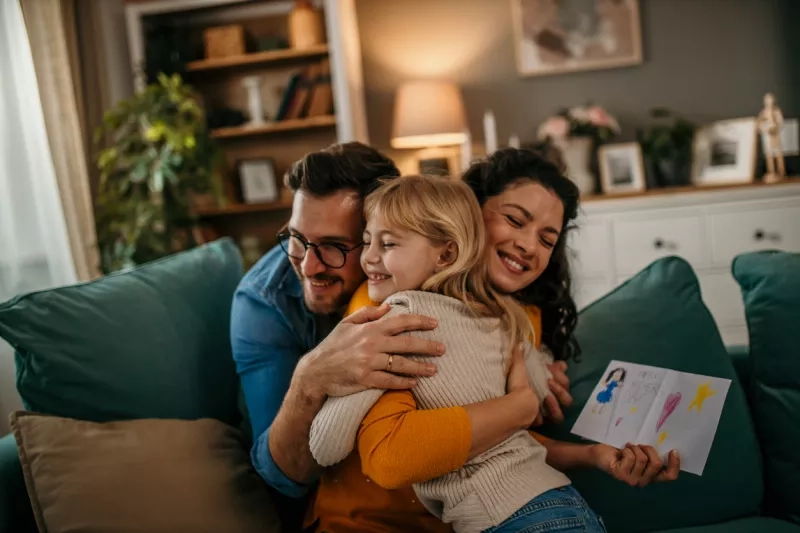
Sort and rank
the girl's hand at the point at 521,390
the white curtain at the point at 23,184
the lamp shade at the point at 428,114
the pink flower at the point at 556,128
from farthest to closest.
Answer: the lamp shade at the point at 428,114
the pink flower at the point at 556,128
the white curtain at the point at 23,184
the girl's hand at the point at 521,390

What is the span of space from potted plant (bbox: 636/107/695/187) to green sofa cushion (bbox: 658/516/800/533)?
248 centimetres

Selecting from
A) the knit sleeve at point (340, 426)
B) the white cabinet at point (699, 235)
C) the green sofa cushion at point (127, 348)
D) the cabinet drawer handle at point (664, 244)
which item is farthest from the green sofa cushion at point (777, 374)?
the cabinet drawer handle at point (664, 244)

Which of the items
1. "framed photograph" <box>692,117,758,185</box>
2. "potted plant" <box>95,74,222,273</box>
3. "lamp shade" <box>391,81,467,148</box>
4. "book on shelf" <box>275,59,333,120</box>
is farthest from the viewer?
"book on shelf" <box>275,59,333,120</box>

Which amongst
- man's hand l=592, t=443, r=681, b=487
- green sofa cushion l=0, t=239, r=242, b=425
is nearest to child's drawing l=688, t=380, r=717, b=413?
man's hand l=592, t=443, r=681, b=487

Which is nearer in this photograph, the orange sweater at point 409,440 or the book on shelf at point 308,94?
the orange sweater at point 409,440

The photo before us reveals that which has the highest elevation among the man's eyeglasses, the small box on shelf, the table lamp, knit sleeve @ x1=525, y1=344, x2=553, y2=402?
the small box on shelf

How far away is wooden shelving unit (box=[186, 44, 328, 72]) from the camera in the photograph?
363 centimetres

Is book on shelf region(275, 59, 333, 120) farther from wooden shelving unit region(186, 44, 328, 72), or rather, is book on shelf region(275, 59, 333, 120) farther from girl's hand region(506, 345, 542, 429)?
girl's hand region(506, 345, 542, 429)

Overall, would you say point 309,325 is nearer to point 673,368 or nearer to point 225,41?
point 673,368

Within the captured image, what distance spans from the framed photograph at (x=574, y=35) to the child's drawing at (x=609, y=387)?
278 centimetres

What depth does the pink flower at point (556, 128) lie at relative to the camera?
347 centimetres

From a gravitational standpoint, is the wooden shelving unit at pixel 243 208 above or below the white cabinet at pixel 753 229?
above

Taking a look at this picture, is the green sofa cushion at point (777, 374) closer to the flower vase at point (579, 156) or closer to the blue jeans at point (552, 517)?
the blue jeans at point (552, 517)

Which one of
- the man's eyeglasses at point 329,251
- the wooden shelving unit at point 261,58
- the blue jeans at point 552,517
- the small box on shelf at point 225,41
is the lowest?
the blue jeans at point 552,517
